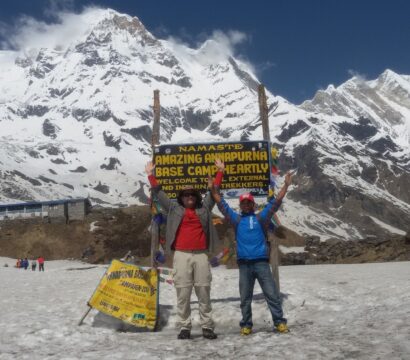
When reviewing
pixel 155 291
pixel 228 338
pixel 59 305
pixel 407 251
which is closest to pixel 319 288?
pixel 155 291

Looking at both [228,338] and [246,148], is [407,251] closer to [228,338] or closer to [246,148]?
[246,148]

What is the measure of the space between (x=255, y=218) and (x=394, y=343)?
316 cm

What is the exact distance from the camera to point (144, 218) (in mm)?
69688

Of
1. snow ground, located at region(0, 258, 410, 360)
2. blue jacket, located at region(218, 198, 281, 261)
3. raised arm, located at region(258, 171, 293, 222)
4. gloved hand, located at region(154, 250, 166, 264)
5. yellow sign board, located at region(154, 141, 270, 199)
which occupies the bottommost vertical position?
snow ground, located at region(0, 258, 410, 360)

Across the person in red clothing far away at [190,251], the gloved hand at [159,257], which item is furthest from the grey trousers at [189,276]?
the gloved hand at [159,257]

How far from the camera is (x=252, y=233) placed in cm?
935

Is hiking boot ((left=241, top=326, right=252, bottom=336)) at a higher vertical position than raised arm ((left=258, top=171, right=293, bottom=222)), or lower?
lower

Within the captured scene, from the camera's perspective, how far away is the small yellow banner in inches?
418

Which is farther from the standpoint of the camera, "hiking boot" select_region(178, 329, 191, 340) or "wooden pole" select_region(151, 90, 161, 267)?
"wooden pole" select_region(151, 90, 161, 267)

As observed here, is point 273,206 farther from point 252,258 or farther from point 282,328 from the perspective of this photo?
point 282,328

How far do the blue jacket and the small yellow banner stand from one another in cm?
258

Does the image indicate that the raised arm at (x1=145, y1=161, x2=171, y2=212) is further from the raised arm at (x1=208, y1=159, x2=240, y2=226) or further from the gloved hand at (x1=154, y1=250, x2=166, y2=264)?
the gloved hand at (x1=154, y1=250, x2=166, y2=264)

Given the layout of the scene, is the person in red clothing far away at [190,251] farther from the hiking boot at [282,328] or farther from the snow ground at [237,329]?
the hiking boot at [282,328]

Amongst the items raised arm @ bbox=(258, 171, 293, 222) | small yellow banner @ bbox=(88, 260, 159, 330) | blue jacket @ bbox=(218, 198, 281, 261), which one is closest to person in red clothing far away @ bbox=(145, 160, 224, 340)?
blue jacket @ bbox=(218, 198, 281, 261)
